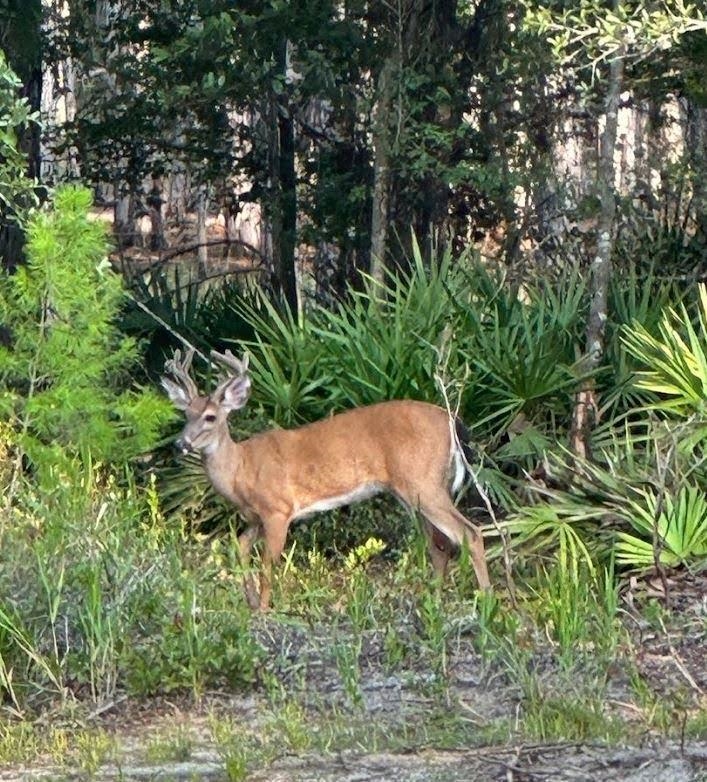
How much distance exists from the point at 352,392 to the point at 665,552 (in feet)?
10.2

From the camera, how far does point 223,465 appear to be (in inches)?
446

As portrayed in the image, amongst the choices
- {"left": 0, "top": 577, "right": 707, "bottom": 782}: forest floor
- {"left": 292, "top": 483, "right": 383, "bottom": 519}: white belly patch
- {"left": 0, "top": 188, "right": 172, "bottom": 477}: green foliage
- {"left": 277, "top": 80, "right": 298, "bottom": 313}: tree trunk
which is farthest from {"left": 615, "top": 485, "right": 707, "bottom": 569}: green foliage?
{"left": 277, "top": 80, "right": 298, "bottom": 313}: tree trunk

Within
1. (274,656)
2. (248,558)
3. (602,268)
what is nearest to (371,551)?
(274,656)

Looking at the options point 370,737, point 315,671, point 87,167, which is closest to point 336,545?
point 315,671

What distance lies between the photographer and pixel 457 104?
1678 cm

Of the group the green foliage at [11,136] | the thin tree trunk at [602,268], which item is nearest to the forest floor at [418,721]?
the green foliage at [11,136]

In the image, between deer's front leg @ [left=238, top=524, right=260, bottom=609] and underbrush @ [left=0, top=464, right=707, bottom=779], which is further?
deer's front leg @ [left=238, top=524, right=260, bottom=609]

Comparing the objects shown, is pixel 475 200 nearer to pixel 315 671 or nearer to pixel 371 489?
pixel 371 489

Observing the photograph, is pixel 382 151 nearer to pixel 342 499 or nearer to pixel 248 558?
pixel 342 499

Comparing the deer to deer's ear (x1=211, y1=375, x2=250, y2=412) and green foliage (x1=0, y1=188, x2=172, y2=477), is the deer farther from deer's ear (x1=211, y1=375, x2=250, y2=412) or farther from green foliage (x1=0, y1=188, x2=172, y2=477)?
green foliage (x1=0, y1=188, x2=172, y2=477)

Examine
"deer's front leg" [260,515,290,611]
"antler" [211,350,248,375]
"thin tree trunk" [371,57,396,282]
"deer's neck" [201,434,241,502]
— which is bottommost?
"deer's front leg" [260,515,290,611]

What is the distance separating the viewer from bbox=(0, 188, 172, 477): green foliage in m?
10.1

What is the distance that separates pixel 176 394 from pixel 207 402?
210 millimetres

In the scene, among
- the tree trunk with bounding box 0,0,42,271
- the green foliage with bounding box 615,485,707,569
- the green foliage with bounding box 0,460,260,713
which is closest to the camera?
the green foliage with bounding box 0,460,260,713
